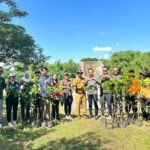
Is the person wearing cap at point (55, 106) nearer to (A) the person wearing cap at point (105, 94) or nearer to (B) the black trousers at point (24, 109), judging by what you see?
(B) the black trousers at point (24, 109)

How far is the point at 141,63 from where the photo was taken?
245ft

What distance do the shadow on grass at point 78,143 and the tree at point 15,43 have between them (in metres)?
8.08

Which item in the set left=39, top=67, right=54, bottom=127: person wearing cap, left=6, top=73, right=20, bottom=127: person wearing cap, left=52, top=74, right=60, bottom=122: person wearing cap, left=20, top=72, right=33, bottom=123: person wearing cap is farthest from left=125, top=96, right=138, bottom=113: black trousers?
left=6, top=73, right=20, bottom=127: person wearing cap

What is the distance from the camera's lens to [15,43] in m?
15.9

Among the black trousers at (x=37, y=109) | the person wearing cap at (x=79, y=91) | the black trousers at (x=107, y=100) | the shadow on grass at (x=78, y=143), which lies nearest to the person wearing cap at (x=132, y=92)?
the black trousers at (x=107, y=100)

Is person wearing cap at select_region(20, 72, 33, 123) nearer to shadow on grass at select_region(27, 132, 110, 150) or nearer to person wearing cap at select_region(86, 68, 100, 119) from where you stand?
person wearing cap at select_region(86, 68, 100, 119)

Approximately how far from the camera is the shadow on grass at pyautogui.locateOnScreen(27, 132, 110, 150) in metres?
8.12

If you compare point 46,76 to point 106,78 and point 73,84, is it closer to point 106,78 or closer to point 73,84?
point 73,84

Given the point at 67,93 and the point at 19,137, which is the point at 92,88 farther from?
the point at 19,137

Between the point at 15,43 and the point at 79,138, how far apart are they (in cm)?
861

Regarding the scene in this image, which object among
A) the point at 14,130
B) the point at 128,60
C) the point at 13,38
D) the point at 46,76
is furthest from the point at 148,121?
the point at 128,60

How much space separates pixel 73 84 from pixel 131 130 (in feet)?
8.93

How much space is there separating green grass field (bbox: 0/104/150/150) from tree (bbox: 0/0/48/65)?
678cm

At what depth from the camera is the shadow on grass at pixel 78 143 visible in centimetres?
812
